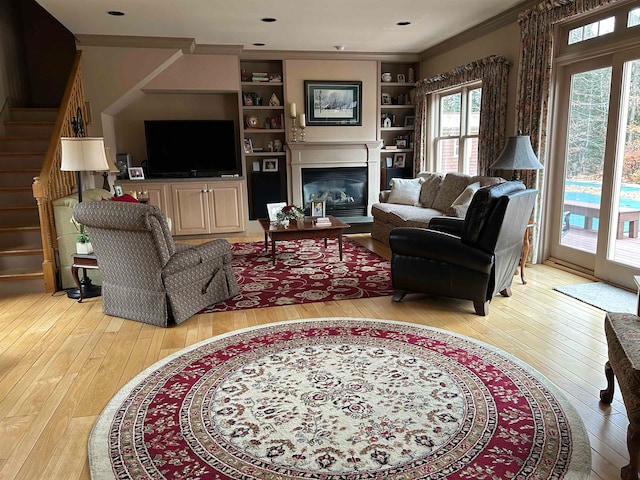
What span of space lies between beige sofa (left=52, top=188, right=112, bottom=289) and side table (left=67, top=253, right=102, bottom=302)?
0.13m

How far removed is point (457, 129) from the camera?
702 cm

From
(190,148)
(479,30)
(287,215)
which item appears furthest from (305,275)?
(479,30)

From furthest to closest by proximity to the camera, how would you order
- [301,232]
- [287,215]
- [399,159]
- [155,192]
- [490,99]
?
[399,159]
[155,192]
[490,99]
[287,215]
[301,232]

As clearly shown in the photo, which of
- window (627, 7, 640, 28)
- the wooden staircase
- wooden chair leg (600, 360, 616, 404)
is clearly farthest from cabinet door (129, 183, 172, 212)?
wooden chair leg (600, 360, 616, 404)

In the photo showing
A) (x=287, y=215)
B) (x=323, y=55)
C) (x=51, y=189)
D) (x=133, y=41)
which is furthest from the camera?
(x=323, y=55)

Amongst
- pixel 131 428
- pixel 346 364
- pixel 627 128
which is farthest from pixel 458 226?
pixel 131 428

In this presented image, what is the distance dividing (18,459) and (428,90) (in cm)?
693

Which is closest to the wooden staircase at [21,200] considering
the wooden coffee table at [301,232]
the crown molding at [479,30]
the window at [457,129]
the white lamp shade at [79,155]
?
the white lamp shade at [79,155]

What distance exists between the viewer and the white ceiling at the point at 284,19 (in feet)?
16.4

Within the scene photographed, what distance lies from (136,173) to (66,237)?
2.70 meters

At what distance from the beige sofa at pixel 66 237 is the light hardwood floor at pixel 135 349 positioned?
0.24m

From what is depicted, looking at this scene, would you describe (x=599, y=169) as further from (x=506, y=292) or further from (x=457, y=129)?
(x=457, y=129)

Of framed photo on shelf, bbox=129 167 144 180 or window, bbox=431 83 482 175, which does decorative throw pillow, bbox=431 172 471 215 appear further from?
framed photo on shelf, bbox=129 167 144 180

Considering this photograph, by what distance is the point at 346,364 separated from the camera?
2.86 m
